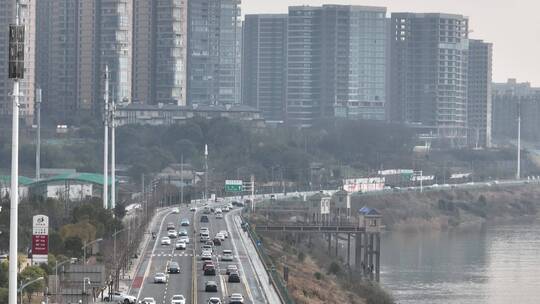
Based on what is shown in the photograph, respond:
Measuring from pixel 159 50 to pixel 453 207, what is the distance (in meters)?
39.8

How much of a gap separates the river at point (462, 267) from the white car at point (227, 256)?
8996 millimetres

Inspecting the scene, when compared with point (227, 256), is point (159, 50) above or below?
above

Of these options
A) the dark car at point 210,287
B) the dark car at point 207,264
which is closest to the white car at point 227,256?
the dark car at point 207,264

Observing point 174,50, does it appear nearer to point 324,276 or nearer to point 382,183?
point 382,183

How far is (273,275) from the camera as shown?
237 ft

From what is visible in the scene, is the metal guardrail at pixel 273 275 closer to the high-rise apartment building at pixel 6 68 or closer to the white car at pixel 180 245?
the white car at pixel 180 245

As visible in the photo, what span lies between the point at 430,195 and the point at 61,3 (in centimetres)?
4446

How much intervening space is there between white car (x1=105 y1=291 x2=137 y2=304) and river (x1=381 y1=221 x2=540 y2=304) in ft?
85.6

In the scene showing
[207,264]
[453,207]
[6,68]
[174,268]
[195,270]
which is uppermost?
[6,68]

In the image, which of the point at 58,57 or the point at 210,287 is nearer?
the point at 210,287

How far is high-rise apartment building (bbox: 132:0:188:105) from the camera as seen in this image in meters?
187

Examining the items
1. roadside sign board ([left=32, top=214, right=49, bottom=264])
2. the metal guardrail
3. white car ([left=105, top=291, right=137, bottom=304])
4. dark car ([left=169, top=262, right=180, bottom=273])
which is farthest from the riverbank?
roadside sign board ([left=32, top=214, right=49, bottom=264])

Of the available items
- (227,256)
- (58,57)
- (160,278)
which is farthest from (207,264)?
(58,57)

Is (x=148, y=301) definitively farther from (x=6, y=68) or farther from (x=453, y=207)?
(x=453, y=207)
